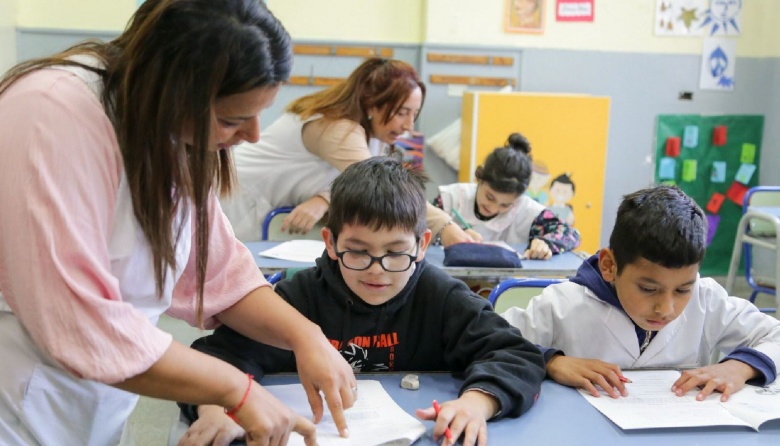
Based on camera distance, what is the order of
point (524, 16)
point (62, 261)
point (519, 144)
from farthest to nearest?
point (524, 16) → point (519, 144) → point (62, 261)

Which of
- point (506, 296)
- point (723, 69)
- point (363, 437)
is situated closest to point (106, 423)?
point (363, 437)

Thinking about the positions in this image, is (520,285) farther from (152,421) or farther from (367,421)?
(152,421)

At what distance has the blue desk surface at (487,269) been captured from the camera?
2.51 m

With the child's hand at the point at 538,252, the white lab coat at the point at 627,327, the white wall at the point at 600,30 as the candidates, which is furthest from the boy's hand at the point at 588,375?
the white wall at the point at 600,30

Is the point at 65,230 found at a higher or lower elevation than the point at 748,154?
higher

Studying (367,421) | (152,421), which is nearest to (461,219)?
(152,421)

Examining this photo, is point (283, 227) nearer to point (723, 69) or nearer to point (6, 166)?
point (6, 166)

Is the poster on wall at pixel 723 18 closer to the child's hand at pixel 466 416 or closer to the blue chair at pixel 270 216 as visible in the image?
the blue chair at pixel 270 216

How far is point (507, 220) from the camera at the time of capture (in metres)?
3.18

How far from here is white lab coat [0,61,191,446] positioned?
0.89 meters

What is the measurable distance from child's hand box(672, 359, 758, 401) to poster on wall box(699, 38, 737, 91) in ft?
12.8

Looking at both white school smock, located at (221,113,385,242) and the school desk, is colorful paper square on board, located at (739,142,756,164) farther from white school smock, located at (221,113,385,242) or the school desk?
the school desk

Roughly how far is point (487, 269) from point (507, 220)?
661 millimetres

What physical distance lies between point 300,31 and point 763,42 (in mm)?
2898
